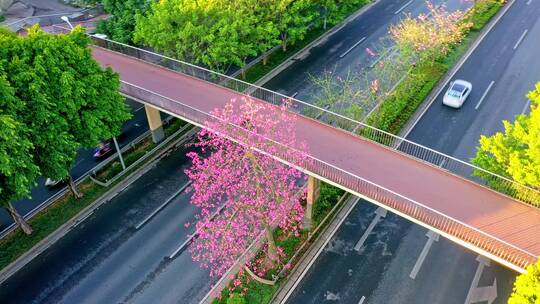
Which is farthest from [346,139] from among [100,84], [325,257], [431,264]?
[100,84]

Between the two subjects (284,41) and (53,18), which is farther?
(53,18)

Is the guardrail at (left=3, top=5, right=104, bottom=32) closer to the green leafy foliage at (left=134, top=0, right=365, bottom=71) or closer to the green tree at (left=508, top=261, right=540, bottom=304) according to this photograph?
the green leafy foliage at (left=134, top=0, right=365, bottom=71)

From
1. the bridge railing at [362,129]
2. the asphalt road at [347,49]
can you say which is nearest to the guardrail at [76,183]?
the bridge railing at [362,129]

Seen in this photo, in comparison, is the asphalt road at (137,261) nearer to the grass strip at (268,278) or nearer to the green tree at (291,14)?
the grass strip at (268,278)

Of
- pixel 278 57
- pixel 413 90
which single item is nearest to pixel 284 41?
pixel 278 57

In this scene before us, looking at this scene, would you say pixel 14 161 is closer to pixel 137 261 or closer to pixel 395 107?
pixel 137 261

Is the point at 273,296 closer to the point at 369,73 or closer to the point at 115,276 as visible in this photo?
the point at 115,276
